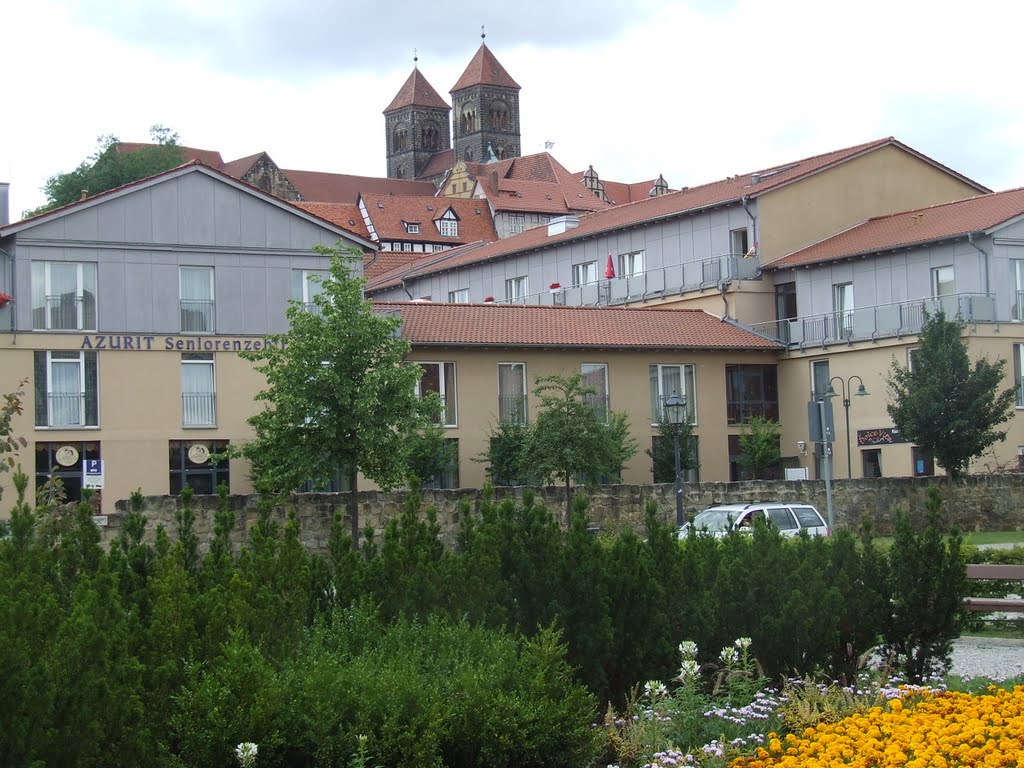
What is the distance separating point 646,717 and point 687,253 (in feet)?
146

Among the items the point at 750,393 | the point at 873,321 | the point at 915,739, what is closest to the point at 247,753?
the point at 915,739

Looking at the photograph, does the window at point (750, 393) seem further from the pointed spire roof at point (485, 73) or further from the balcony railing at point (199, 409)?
the pointed spire roof at point (485, 73)

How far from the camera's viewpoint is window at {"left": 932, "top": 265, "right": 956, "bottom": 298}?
1778 inches

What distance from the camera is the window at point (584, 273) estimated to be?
5678 cm

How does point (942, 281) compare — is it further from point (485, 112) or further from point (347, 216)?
point (485, 112)

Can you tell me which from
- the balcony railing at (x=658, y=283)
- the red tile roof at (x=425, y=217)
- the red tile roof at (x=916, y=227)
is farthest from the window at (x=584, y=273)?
the red tile roof at (x=425, y=217)

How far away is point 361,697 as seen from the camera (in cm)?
796

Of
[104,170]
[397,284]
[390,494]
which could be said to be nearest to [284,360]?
[390,494]

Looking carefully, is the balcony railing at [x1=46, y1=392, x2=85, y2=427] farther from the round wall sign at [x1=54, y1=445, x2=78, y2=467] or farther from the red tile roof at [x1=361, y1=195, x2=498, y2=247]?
the red tile roof at [x1=361, y1=195, x2=498, y2=247]

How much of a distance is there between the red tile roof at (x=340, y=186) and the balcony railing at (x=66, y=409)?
94.7 meters

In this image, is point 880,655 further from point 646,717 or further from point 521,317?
point 521,317

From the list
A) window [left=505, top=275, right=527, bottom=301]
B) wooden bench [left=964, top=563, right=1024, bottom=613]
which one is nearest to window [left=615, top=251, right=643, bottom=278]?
window [left=505, top=275, right=527, bottom=301]

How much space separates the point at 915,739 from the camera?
837cm

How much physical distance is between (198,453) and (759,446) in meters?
17.0
